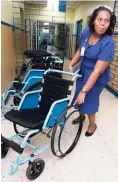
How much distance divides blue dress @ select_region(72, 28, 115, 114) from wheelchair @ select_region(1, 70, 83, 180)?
145mm

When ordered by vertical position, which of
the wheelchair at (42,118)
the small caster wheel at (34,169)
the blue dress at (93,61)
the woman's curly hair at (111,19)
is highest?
the woman's curly hair at (111,19)

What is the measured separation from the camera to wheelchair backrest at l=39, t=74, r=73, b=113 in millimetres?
1666

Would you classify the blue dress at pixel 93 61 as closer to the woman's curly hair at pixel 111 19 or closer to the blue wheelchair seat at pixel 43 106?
the woman's curly hair at pixel 111 19

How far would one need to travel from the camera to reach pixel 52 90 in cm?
175

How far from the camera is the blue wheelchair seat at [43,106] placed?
146cm

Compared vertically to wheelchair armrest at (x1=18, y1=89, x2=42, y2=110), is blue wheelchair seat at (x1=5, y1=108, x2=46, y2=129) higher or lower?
lower

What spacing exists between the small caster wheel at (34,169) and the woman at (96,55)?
651 millimetres

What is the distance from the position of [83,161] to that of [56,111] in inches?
23.9

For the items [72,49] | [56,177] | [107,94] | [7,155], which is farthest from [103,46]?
[72,49]

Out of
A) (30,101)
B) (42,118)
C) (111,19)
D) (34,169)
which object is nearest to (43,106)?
(30,101)

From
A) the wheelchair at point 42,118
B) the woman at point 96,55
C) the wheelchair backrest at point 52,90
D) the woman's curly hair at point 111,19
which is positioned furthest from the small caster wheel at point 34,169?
the woman's curly hair at point 111,19

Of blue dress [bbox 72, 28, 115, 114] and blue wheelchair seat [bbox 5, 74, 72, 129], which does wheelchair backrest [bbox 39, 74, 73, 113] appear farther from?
blue dress [bbox 72, 28, 115, 114]

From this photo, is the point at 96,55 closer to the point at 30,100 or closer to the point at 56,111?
the point at 56,111

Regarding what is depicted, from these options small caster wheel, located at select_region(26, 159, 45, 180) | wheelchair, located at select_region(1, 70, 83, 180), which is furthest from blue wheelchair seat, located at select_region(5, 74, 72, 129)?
small caster wheel, located at select_region(26, 159, 45, 180)
